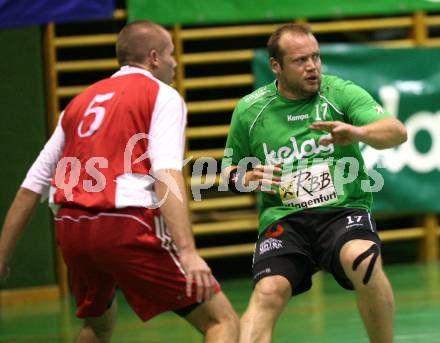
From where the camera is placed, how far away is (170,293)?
14.3 ft

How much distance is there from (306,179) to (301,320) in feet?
8.38

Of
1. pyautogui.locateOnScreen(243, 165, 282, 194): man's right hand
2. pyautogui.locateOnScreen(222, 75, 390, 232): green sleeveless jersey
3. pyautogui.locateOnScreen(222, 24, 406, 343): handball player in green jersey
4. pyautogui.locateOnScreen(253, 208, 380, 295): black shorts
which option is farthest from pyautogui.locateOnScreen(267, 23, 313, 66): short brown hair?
pyautogui.locateOnScreen(253, 208, 380, 295): black shorts

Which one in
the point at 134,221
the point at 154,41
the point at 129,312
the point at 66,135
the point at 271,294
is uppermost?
the point at 154,41

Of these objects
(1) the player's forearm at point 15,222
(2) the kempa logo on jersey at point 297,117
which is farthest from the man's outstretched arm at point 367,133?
(1) the player's forearm at point 15,222

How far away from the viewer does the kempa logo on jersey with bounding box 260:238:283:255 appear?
5113 millimetres

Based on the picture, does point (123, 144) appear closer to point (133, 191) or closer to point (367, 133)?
point (133, 191)

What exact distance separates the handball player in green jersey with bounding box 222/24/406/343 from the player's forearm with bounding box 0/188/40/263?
42.0 inches

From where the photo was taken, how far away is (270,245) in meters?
5.14

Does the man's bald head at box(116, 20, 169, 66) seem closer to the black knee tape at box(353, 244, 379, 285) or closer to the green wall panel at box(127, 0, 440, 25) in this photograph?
the black knee tape at box(353, 244, 379, 285)

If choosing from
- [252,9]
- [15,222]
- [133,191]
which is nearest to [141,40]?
[133,191]

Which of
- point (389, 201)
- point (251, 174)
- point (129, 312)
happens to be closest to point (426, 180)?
point (389, 201)

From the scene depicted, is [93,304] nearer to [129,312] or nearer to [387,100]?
[129,312]

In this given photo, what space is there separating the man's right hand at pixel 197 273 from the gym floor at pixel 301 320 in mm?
2560

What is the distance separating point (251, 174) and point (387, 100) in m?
5.46
